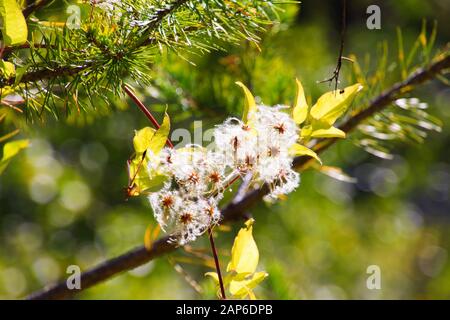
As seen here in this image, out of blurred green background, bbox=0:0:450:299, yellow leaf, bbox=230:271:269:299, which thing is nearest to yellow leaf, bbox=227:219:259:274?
yellow leaf, bbox=230:271:269:299

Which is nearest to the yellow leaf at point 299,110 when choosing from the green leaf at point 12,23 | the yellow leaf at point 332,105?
the yellow leaf at point 332,105

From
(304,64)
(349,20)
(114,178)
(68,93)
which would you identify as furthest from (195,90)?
(349,20)

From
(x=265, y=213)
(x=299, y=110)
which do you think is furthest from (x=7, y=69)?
(x=265, y=213)


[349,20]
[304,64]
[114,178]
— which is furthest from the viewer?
[349,20]

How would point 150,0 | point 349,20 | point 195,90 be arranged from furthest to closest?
point 349,20 < point 195,90 < point 150,0

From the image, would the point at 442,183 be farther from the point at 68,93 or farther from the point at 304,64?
the point at 68,93

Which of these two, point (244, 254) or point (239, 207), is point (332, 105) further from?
point (239, 207)
